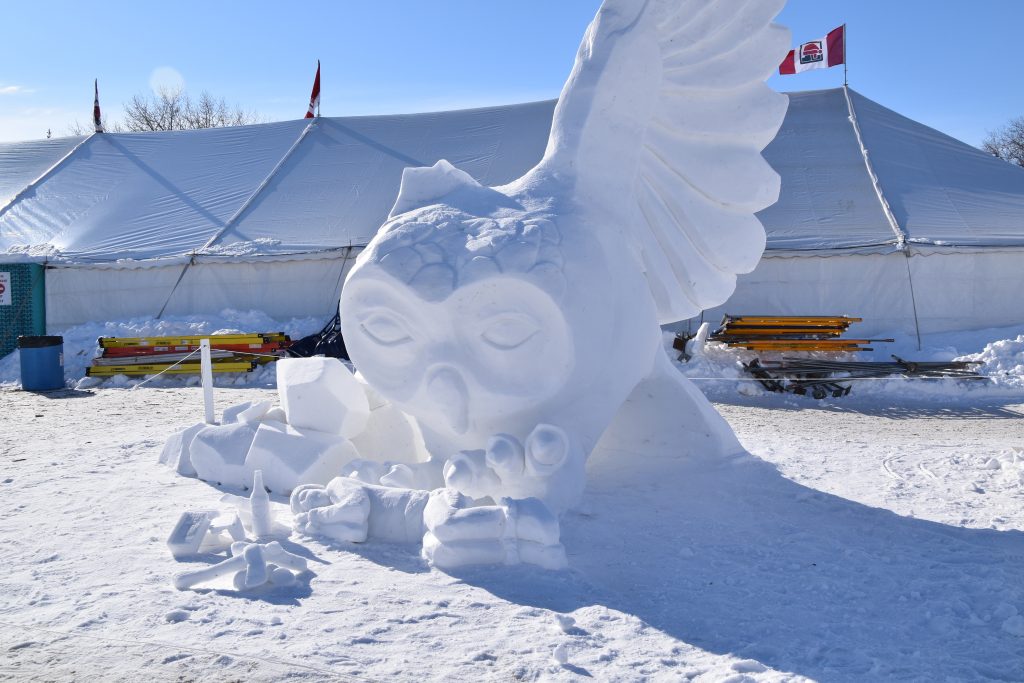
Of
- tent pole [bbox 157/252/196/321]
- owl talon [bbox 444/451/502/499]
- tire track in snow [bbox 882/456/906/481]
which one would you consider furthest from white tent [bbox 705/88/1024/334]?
owl talon [bbox 444/451/502/499]

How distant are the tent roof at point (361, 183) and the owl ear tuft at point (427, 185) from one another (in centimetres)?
736

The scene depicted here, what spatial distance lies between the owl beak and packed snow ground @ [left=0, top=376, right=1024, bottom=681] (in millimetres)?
719

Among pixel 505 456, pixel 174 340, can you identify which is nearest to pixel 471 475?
pixel 505 456

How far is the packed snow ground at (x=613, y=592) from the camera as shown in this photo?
2734 mm

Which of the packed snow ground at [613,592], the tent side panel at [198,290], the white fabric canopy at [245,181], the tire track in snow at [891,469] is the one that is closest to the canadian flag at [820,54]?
the white fabric canopy at [245,181]

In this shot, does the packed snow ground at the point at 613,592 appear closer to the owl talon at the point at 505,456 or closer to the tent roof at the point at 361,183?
the owl talon at the point at 505,456

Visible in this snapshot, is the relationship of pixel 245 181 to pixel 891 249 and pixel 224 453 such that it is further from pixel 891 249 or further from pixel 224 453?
pixel 224 453

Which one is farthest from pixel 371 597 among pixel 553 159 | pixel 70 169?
pixel 70 169

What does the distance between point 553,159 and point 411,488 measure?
184cm

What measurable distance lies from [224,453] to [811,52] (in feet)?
38.8

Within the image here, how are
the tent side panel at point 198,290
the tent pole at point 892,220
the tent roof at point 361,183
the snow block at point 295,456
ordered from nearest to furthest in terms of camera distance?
the snow block at point 295,456 → the tent pole at point 892,220 → the tent roof at point 361,183 → the tent side panel at point 198,290

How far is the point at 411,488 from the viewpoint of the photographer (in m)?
4.20

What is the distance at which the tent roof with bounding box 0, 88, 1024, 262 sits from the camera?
1162 centimetres

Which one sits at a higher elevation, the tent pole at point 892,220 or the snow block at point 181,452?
the tent pole at point 892,220
